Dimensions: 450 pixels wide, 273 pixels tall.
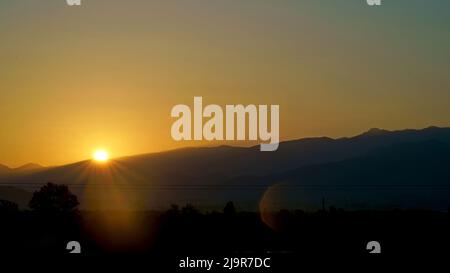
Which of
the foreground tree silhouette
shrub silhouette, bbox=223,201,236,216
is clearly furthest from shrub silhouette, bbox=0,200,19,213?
shrub silhouette, bbox=223,201,236,216

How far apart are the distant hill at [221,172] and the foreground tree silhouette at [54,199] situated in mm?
3936

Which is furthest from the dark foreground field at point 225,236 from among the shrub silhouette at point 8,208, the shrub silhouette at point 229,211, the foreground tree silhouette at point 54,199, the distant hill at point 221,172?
the distant hill at point 221,172

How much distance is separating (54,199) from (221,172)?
52081mm

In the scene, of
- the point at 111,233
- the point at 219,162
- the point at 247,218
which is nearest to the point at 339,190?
the point at 219,162

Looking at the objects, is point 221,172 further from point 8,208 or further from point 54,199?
point 8,208

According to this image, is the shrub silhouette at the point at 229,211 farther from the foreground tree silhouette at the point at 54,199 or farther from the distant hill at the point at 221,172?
the distant hill at the point at 221,172

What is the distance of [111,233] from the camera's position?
1624 inches

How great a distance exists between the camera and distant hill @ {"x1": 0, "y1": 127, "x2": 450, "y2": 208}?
314 feet

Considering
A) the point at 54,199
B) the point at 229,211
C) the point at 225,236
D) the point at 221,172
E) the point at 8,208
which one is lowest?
the point at 225,236

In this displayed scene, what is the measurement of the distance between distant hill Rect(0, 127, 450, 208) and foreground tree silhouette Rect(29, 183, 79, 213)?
394cm

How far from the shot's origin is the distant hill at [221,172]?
314 feet

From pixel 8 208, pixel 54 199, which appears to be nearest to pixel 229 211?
pixel 8 208

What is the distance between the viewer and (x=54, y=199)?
257 feet
